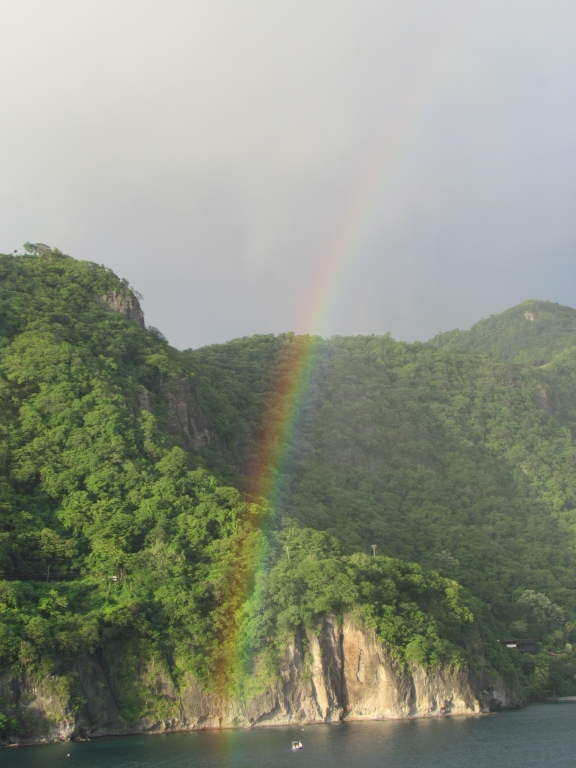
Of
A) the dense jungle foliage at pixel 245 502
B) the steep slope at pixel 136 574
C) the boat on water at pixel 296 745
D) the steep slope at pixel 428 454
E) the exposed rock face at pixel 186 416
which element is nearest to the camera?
the boat on water at pixel 296 745

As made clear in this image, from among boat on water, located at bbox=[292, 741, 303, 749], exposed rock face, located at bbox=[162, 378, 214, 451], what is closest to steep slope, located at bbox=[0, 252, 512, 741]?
exposed rock face, located at bbox=[162, 378, 214, 451]

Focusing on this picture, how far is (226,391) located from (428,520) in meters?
31.0

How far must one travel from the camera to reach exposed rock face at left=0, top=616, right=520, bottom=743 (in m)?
61.0

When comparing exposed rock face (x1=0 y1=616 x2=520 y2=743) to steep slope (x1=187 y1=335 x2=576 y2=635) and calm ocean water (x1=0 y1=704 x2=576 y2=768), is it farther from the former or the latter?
steep slope (x1=187 y1=335 x2=576 y2=635)

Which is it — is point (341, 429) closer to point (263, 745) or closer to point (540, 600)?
point (540, 600)

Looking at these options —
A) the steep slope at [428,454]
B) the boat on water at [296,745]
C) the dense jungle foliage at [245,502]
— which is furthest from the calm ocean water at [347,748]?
the steep slope at [428,454]

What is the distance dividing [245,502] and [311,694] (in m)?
18.8

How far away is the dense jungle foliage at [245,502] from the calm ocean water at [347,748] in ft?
18.0

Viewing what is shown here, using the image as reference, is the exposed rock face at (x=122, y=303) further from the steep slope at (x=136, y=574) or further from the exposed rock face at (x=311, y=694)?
the exposed rock face at (x=311, y=694)

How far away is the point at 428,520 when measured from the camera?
106938mm

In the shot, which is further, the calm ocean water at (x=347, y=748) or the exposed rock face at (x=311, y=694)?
the exposed rock face at (x=311, y=694)

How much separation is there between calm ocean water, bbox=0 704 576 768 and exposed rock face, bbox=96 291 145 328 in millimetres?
57474

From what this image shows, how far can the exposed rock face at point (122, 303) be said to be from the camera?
10606 centimetres

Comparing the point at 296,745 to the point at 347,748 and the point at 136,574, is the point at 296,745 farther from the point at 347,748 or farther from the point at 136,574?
the point at 136,574
